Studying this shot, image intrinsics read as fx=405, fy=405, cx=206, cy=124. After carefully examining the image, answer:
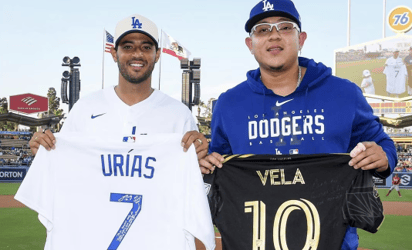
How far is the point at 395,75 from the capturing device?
35.2 m

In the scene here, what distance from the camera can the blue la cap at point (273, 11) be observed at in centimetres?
291

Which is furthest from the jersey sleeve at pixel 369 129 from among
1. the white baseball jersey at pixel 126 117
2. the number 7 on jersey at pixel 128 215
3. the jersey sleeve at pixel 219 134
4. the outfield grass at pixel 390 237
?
the outfield grass at pixel 390 237

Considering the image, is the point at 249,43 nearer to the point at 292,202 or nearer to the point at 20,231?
the point at 292,202

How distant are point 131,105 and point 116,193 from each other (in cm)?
73

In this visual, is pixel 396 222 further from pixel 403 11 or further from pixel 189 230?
pixel 403 11

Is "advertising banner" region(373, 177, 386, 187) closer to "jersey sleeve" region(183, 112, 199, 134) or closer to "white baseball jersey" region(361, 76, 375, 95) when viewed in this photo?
"white baseball jersey" region(361, 76, 375, 95)

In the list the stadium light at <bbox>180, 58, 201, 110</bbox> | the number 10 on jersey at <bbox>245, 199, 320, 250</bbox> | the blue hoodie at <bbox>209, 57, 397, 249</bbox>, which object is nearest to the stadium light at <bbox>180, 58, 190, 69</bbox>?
the stadium light at <bbox>180, 58, 201, 110</bbox>

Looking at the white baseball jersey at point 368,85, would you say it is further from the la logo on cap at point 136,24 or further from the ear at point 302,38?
the la logo on cap at point 136,24

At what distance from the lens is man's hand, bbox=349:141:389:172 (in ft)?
8.78

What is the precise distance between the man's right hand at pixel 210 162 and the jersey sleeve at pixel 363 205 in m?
0.93

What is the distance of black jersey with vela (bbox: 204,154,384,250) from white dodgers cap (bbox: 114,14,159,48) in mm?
1270

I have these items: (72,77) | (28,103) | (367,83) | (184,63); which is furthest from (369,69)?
(28,103)

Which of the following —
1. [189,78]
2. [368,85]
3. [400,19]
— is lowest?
[189,78]

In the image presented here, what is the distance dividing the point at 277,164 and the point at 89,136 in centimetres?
149
